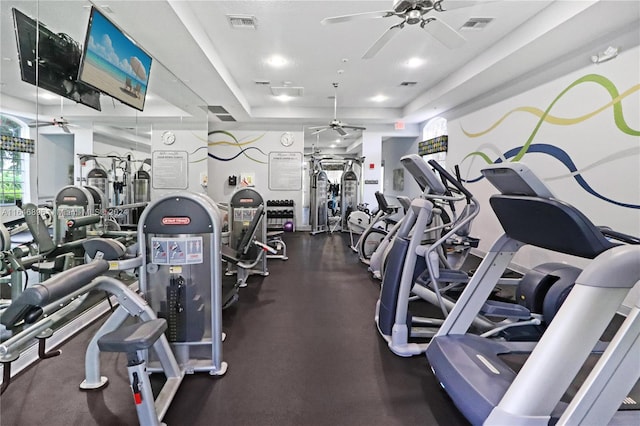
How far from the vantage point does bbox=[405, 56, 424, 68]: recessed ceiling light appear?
18.2 ft

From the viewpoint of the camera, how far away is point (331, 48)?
507 cm

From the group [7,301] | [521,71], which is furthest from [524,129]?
[7,301]

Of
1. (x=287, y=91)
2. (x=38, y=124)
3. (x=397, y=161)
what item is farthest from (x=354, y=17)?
(x=397, y=161)

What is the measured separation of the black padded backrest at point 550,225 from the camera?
4.74 feet

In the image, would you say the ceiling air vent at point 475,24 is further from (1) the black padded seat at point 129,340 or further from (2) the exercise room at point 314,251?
(1) the black padded seat at point 129,340

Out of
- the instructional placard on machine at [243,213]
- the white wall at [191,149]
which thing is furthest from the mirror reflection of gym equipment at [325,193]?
the instructional placard on machine at [243,213]

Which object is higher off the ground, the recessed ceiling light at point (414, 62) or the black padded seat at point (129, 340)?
the recessed ceiling light at point (414, 62)

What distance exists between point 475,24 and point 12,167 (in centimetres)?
525

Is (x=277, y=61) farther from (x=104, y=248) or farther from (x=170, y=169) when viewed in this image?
(x=104, y=248)

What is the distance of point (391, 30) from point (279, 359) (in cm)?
328

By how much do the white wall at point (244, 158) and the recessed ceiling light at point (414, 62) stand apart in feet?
14.7

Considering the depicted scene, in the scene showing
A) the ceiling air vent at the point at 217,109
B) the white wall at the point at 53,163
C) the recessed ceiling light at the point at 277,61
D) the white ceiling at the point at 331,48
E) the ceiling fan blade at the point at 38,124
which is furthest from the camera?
the ceiling air vent at the point at 217,109

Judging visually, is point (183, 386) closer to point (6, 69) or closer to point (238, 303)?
point (238, 303)

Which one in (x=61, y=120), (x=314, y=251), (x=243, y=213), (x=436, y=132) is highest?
(x=436, y=132)
